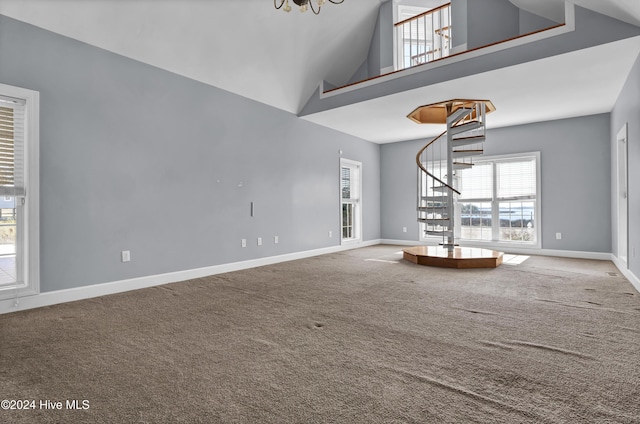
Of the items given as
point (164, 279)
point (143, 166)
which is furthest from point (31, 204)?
point (164, 279)

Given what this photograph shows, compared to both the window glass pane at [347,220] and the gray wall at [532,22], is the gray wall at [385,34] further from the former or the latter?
the window glass pane at [347,220]

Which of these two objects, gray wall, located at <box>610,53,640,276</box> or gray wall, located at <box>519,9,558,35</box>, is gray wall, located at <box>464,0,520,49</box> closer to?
gray wall, located at <box>519,9,558,35</box>

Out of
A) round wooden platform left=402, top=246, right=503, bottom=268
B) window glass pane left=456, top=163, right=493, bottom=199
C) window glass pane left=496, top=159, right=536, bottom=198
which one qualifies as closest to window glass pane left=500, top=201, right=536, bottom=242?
window glass pane left=496, top=159, right=536, bottom=198

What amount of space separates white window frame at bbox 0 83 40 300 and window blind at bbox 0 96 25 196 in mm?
64

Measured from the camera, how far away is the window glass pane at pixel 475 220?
7.20 m

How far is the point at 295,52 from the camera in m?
5.36

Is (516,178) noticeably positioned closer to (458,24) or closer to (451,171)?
(451,171)

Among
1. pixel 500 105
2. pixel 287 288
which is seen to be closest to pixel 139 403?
pixel 287 288

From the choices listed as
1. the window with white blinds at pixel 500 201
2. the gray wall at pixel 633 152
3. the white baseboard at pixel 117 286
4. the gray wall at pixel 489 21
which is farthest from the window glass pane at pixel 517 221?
the white baseboard at pixel 117 286

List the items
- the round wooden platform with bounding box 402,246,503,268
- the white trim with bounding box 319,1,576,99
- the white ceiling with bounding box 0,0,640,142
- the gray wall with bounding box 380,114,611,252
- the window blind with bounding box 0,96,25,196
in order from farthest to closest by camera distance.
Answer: the gray wall with bounding box 380,114,611,252 → the round wooden platform with bounding box 402,246,503,268 → the white trim with bounding box 319,1,576,99 → the white ceiling with bounding box 0,0,640,142 → the window blind with bounding box 0,96,25,196

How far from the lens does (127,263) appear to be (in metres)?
3.98

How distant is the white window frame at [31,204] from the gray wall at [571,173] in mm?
7350

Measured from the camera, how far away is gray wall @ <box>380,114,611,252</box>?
596 centimetres

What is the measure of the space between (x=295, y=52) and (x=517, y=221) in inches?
212
